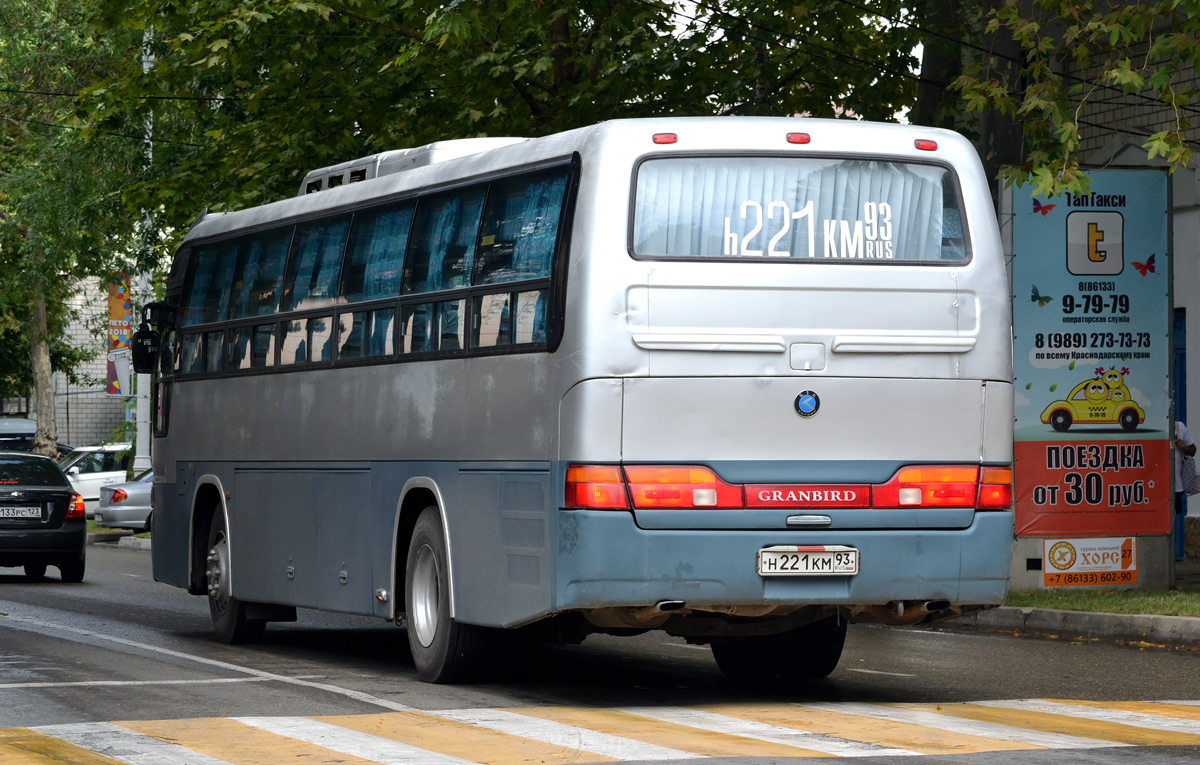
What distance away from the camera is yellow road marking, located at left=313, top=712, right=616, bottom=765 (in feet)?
27.3

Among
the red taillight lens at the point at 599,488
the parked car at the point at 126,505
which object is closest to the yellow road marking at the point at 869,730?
the red taillight lens at the point at 599,488

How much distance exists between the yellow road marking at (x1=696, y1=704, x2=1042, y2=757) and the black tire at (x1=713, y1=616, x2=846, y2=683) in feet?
4.50

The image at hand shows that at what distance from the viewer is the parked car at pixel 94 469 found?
39.8 meters

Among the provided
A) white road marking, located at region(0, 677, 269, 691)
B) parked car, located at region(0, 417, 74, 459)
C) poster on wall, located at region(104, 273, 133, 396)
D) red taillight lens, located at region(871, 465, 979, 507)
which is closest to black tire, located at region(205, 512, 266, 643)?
white road marking, located at region(0, 677, 269, 691)

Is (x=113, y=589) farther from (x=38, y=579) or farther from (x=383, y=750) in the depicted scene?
(x=383, y=750)

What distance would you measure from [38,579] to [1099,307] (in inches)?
519

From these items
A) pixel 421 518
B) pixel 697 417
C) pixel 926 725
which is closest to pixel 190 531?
pixel 421 518

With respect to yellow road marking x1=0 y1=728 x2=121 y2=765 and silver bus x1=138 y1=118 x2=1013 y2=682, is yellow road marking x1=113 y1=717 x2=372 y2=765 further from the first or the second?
silver bus x1=138 y1=118 x2=1013 y2=682

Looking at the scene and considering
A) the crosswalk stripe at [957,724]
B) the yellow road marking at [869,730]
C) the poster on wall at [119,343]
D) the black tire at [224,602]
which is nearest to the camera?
the yellow road marking at [869,730]

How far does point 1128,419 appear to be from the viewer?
1816 cm

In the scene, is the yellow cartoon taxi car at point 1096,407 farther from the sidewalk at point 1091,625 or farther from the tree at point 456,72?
the tree at point 456,72

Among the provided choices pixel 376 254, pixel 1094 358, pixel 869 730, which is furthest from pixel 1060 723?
pixel 1094 358

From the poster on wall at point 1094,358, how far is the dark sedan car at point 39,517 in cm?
1121

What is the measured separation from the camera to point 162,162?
26.7 metres
